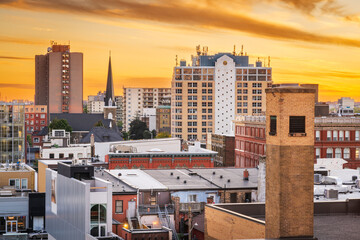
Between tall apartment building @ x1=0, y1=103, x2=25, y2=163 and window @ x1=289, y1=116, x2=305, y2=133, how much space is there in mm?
73176

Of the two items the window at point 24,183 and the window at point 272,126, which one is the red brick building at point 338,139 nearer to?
the window at point 24,183

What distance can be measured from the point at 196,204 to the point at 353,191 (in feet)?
46.0

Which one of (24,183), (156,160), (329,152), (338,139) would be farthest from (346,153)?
(24,183)

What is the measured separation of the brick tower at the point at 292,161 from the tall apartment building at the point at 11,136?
238 feet

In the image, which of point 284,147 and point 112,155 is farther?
point 112,155

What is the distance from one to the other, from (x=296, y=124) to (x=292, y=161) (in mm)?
1984

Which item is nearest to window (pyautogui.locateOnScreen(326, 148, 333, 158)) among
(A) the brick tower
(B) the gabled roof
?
(B) the gabled roof

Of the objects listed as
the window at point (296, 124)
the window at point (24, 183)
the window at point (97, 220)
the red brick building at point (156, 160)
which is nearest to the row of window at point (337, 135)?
the red brick building at point (156, 160)

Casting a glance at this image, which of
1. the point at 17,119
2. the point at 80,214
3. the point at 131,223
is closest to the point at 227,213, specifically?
the point at 80,214

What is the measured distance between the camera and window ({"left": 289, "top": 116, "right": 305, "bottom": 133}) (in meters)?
40.0

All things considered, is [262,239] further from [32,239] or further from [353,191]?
[32,239]

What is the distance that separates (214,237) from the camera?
4925 cm

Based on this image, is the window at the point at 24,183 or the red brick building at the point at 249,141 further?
the red brick building at the point at 249,141

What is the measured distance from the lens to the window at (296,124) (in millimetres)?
40031
